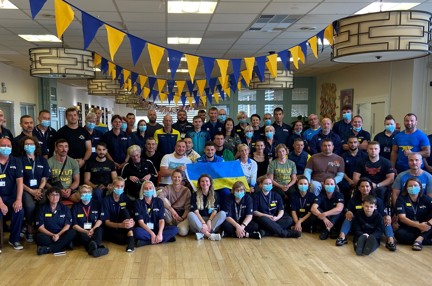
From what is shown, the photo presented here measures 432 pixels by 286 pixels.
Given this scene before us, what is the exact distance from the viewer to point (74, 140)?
229 inches

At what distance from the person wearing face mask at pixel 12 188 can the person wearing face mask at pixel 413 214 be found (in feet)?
15.1

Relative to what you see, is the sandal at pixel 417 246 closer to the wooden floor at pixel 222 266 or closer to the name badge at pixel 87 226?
the wooden floor at pixel 222 266

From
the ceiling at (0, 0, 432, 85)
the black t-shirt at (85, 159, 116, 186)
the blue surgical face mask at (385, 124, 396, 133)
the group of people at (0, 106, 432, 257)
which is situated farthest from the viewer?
the blue surgical face mask at (385, 124, 396, 133)

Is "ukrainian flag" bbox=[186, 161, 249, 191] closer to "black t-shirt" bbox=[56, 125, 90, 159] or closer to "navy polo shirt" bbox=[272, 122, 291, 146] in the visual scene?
"navy polo shirt" bbox=[272, 122, 291, 146]

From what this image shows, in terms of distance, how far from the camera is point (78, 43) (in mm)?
8578

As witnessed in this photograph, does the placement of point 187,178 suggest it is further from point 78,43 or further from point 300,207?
point 78,43

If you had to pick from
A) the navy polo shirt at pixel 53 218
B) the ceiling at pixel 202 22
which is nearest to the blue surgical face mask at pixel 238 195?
the navy polo shirt at pixel 53 218

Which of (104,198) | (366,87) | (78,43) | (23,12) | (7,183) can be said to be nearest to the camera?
(7,183)

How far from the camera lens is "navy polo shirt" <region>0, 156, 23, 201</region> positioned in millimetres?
4645

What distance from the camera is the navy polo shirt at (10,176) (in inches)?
183

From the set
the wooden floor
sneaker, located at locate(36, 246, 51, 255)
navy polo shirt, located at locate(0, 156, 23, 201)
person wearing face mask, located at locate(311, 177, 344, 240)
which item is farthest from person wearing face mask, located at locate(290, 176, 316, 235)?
navy polo shirt, located at locate(0, 156, 23, 201)

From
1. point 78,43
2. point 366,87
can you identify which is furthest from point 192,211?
point 366,87

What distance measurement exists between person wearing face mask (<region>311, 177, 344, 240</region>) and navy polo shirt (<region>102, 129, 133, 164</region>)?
3.01m

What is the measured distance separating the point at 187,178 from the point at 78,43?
4.67m
